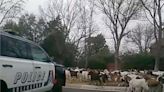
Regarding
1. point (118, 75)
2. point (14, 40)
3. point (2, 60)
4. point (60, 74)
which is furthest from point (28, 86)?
point (118, 75)

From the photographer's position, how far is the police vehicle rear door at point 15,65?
7.36 meters

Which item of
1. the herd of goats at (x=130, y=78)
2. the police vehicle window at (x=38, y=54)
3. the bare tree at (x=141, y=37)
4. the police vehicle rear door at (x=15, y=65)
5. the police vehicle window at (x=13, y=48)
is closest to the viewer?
the police vehicle rear door at (x=15, y=65)

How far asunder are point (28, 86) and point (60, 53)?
4322cm

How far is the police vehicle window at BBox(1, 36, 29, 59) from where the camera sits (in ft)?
25.3

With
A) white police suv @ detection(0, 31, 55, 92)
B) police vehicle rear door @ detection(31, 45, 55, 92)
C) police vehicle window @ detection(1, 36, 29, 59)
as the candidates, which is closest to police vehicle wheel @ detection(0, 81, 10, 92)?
white police suv @ detection(0, 31, 55, 92)

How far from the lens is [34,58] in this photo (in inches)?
369

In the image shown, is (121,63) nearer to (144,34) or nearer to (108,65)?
(108,65)

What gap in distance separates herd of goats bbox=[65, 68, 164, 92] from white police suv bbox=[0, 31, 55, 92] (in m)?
6.20

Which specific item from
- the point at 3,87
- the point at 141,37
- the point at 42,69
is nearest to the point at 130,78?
the point at 42,69

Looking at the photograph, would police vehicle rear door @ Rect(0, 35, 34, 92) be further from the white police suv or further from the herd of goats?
the herd of goats

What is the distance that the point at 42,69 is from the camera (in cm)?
970

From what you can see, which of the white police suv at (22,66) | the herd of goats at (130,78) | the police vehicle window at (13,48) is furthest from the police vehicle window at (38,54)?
the herd of goats at (130,78)

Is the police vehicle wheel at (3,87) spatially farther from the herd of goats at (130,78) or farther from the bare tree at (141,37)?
the bare tree at (141,37)

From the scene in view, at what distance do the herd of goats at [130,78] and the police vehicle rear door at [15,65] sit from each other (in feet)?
25.8
